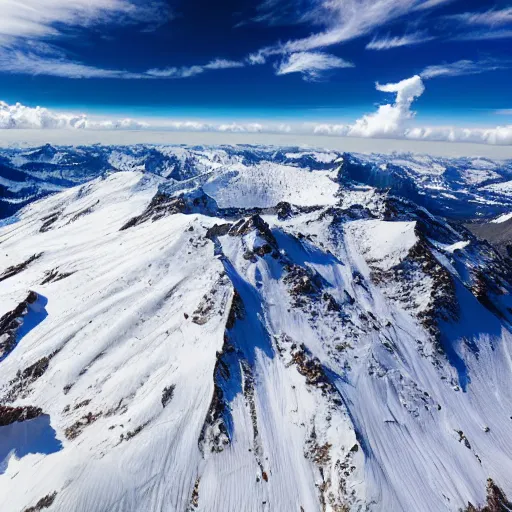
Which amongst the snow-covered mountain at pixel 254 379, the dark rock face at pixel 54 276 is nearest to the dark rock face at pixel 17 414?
the snow-covered mountain at pixel 254 379

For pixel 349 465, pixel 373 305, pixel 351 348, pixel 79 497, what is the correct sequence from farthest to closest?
1. pixel 373 305
2. pixel 351 348
3. pixel 349 465
4. pixel 79 497

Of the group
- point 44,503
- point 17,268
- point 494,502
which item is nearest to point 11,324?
point 44,503

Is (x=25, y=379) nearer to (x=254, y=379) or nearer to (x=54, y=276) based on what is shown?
(x=254, y=379)

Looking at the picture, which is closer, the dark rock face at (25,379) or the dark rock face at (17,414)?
the dark rock face at (17,414)

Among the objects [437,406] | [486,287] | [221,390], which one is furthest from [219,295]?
[486,287]

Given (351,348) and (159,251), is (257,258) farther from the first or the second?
(351,348)

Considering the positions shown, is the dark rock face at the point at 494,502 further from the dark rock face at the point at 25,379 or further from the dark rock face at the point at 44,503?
the dark rock face at the point at 25,379
